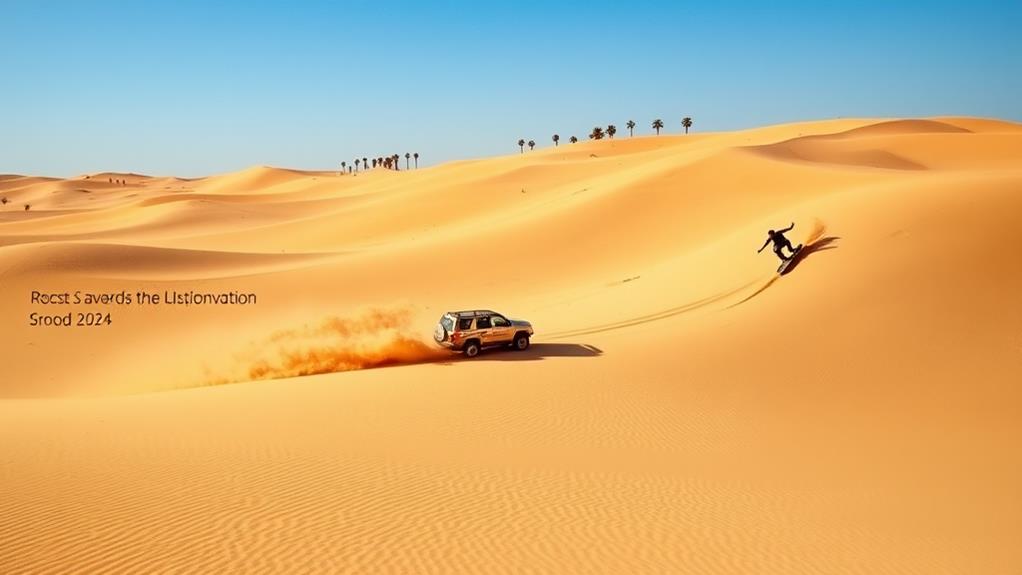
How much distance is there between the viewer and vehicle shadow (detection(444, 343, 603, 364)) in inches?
605

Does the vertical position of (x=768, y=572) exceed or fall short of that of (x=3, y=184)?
it falls short

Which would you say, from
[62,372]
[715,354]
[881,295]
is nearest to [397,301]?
[62,372]

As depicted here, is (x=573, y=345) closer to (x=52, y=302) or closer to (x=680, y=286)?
(x=680, y=286)

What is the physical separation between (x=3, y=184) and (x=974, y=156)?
157 metres

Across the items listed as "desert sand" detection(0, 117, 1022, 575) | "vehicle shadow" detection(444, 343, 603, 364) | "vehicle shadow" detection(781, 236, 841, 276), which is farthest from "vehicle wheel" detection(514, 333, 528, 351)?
"vehicle shadow" detection(781, 236, 841, 276)

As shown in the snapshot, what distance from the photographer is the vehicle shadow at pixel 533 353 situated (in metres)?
15.4

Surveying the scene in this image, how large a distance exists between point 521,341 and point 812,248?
9772mm

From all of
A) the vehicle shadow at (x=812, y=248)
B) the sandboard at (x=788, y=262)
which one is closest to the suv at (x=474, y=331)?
the sandboard at (x=788, y=262)

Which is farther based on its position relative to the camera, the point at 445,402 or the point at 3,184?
the point at 3,184

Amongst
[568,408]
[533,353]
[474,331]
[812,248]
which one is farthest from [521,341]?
[812,248]

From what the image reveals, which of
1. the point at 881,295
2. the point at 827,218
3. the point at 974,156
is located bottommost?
the point at 881,295

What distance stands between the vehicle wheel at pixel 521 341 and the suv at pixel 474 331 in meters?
0.13

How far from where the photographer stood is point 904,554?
22.7 ft

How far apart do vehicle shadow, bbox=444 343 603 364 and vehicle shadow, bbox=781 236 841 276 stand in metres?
7.06
